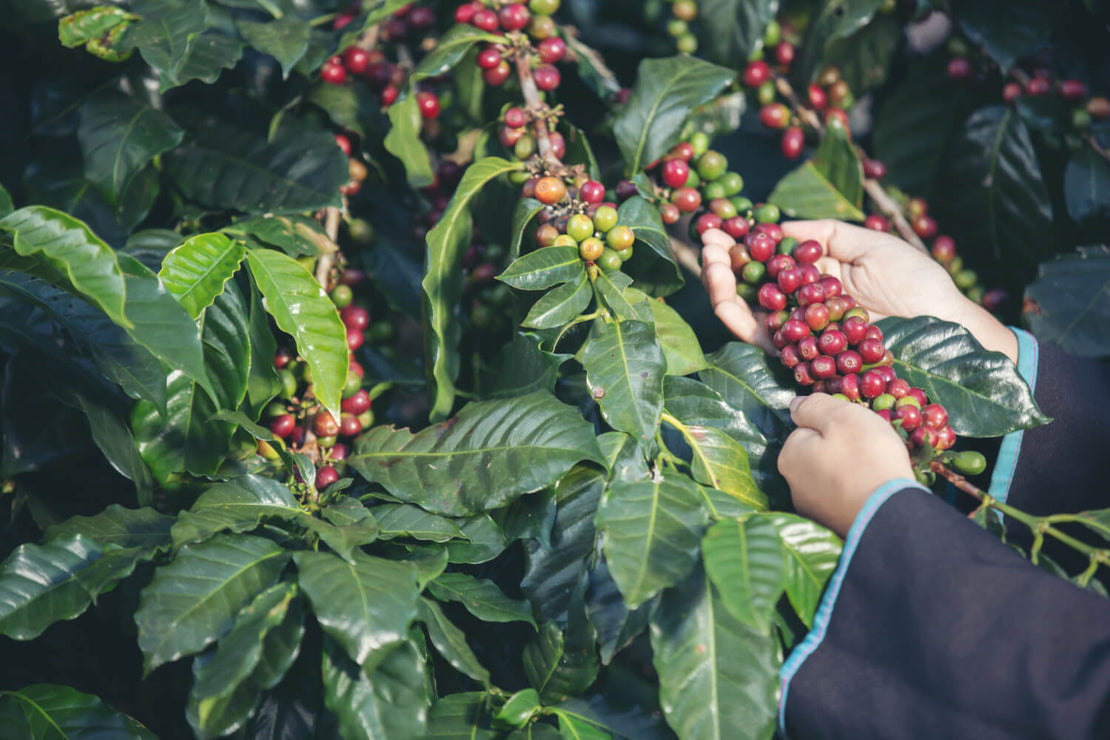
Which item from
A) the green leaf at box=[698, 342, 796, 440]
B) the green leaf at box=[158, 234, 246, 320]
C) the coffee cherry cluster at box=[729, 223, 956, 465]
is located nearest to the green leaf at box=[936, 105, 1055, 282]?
the coffee cherry cluster at box=[729, 223, 956, 465]

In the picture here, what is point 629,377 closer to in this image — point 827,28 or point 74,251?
point 74,251

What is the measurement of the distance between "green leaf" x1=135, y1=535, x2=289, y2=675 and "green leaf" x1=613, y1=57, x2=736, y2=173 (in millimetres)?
841

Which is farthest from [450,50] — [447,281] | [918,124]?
[918,124]

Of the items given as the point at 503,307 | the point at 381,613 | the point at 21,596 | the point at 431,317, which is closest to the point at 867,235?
the point at 503,307

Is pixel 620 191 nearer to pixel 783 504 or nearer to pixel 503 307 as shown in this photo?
pixel 503 307

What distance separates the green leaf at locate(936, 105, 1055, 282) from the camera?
4.70 feet

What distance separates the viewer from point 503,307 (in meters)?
1.35

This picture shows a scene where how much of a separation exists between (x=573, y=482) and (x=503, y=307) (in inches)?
19.1

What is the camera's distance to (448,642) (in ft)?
2.87

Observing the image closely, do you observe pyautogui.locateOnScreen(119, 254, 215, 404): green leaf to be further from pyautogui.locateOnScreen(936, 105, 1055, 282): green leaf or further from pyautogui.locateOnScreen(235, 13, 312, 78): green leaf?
pyautogui.locateOnScreen(936, 105, 1055, 282): green leaf

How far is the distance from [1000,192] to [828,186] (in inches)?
14.6

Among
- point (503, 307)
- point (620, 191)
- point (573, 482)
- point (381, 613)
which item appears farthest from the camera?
point (503, 307)

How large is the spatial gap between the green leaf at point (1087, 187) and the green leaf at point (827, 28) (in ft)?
1.65

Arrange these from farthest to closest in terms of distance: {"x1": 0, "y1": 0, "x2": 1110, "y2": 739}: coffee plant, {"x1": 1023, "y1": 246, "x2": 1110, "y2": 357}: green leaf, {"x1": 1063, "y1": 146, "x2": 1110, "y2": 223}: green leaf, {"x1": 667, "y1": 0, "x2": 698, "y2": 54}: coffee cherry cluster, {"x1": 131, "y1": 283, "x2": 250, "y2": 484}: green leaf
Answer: {"x1": 667, "y1": 0, "x2": 698, "y2": 54}: coffee cherry cluster
{"x1": 1063, "y1": 146, "x2": 1110, "y2": 223}: green leaf
{"x1": 1023, "y1": 246, "x2": 1110, "y2": 357}: green leaf
{"x1": 131, "y1": 283, "x2": 250, "y2": 484}: green leaf
{"x1": 0, "y1": 0, "x2": 1110, "y2": 739}: coffee plant
